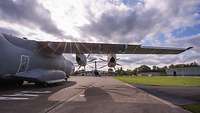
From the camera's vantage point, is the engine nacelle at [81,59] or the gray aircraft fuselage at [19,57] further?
the engine nacelle at [81,59]

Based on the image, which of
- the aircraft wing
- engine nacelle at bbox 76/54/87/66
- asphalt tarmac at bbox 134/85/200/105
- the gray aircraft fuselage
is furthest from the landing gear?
asphalt tarmac at bbox 134/85/200/105

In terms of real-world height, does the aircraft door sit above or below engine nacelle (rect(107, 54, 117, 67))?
below

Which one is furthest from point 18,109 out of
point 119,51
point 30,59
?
point 119,51

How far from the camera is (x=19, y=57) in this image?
1892 cm

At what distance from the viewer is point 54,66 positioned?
26578 mm

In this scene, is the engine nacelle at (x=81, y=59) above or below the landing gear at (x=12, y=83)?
above

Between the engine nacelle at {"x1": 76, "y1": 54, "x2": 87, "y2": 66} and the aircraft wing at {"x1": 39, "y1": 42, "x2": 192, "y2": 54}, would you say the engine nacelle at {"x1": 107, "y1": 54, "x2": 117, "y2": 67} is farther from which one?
the engine nacelle at {"x1": 76, "y1": 54, "x2": 87, "y2": 66}

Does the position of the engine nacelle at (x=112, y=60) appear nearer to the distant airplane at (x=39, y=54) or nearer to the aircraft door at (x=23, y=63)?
the distant airplane at (x=39, y=54)

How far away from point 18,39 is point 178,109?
1358 cm

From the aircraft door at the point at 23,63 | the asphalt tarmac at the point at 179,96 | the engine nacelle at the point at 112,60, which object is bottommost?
the asphalt tarmac at the point at 179,96

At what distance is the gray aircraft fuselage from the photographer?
17200 mm

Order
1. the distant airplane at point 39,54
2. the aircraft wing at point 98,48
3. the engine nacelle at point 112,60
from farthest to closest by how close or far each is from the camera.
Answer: the engine nacelle at point 112,60 → the aircraft wing at point 98,48 → the distant airplane at point 39,54

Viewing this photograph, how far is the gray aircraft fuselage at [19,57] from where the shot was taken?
17.2m

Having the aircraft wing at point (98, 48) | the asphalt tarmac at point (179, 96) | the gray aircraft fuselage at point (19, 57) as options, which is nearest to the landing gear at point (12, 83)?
the gray aircraft fuselage at point (19, 57)
